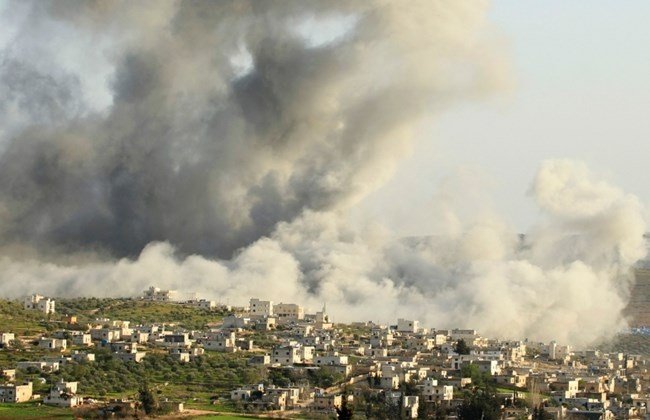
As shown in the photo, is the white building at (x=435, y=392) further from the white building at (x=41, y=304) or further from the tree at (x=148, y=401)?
the white building at (x=41, y=304)

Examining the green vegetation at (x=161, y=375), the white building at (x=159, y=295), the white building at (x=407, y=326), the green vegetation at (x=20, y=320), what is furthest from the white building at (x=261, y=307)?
the green vegetation at (x=161, y=375)

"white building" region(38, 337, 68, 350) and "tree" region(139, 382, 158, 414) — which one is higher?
"white building" region(38, 337, 68, 350)

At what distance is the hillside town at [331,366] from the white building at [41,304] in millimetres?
98

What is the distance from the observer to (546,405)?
54.2 metres

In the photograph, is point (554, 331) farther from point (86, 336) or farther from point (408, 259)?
point (86, 336)

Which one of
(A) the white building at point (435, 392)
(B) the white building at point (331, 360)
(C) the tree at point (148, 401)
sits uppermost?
(B) the white building at point (331, 360)

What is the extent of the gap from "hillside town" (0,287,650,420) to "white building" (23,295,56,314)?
10 centimetres

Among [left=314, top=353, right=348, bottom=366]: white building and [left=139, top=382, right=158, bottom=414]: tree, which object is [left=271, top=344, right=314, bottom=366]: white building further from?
[left=139, top=382, right=158, bottom=414]: tree

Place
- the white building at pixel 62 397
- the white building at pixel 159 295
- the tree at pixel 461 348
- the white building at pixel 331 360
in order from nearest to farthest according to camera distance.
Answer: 1. the white building at pixel 62 397
2. the white building at pixel 331 360
3. the tree at pixel 461 348
4. the white building at pixel 159 295

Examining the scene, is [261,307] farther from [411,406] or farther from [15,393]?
[15,393]

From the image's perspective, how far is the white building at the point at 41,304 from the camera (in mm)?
70562

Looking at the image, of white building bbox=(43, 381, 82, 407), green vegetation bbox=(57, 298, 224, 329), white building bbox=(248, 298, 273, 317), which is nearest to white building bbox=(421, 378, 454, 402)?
white building bbox=(43, 381, 82, 407)

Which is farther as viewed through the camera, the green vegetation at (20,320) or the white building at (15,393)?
the green vegetation at (20,320)

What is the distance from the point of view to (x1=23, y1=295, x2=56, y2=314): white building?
7056 cm
